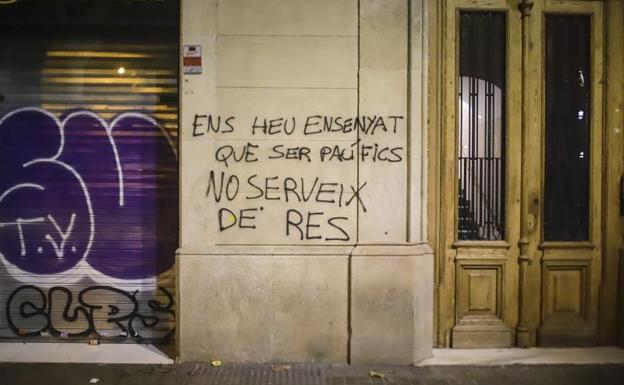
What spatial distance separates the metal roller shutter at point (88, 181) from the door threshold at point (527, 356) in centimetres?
290

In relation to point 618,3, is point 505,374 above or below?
below

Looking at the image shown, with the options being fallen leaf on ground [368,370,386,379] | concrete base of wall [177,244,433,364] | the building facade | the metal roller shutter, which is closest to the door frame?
the building facade

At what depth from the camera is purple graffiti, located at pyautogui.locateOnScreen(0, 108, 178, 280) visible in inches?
230

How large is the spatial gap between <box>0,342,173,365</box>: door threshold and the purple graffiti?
75cm

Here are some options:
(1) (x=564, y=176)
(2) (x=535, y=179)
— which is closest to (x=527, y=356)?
(2) (x=535, y=179)

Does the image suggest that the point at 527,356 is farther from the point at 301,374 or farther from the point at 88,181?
the point at 88,181

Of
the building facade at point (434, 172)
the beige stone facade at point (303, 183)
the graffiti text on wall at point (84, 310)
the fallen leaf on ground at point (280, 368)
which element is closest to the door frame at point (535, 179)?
the building facade at point (434, 172)

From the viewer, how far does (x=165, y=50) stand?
19.2 ft

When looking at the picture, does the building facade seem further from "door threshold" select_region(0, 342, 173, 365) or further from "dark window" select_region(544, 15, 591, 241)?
"door threshold" select_region(0, 342, 173, 365)

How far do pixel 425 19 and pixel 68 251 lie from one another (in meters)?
4.42

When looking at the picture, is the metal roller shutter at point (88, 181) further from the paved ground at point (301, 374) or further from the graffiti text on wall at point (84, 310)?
the paved ground at point (301, 374)

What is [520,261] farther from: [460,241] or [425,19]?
[425,19]

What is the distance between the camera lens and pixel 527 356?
18.2 feet

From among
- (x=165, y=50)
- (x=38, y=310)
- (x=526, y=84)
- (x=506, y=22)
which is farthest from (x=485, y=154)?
(x=38, y=310)
